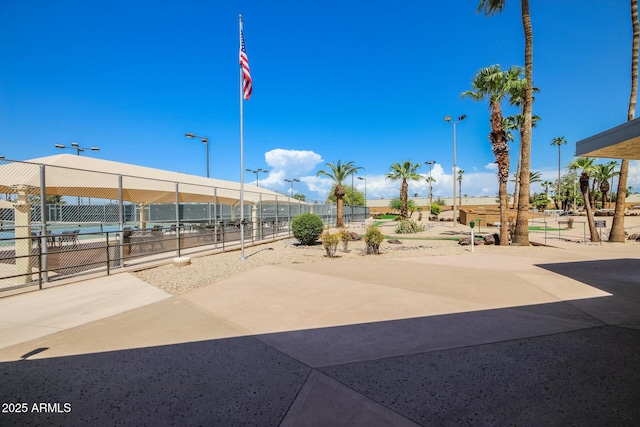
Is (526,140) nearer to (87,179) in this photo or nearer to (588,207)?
(588,207)

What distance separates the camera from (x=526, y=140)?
15.0 meters

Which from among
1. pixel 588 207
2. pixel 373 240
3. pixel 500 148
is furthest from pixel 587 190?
pixel 373 240

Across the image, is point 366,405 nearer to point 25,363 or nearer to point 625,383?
point 625,383

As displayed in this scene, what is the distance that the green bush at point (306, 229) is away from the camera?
16.6m

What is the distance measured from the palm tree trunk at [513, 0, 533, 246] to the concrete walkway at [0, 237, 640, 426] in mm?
9017

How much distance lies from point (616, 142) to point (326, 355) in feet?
23.1

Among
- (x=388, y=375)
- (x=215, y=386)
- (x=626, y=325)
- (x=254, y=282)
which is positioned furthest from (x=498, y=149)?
(x=215, y=386)

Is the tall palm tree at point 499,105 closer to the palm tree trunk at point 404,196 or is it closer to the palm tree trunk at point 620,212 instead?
the palm tree trunk at point 620,212

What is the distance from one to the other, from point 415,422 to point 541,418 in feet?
3.39

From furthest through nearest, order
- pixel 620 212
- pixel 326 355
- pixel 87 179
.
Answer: pixel 620 212
pixel 87 179
pixel 326 355

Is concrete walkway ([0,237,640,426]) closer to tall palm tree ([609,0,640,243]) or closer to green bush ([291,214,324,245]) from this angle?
green bush ([291,214,324,245])

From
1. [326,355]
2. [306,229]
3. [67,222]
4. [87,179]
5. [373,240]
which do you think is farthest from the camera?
[306,229]

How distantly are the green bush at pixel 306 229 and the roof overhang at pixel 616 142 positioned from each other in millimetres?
11662

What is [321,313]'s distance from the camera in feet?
17.3
